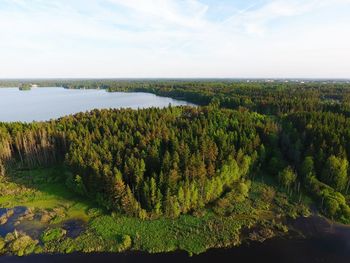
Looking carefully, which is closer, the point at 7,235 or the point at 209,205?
the point at 7,235

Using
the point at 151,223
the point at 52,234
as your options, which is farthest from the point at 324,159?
the point at 52,234

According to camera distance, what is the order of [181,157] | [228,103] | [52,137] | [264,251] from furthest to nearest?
1. [228,103]
2. [52,137]
3. [181,157]
4. [264,251]

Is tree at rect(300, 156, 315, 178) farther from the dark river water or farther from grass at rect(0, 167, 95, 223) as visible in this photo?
grass at rect(0, 167, 95, 223)

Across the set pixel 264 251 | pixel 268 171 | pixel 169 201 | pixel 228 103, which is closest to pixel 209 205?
pixel 169 201

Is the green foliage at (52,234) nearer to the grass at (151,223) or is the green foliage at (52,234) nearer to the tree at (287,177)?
the grass at (151,223)

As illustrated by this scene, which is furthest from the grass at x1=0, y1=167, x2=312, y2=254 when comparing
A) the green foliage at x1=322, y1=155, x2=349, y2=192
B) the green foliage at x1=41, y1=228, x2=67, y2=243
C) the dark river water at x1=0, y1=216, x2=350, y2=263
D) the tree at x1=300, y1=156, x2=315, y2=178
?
the green foliage at x1=322, y1=155, x2=349, y2=192

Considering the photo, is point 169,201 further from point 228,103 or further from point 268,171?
point 228,103

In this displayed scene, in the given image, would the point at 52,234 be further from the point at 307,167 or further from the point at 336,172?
the point at 336,172
